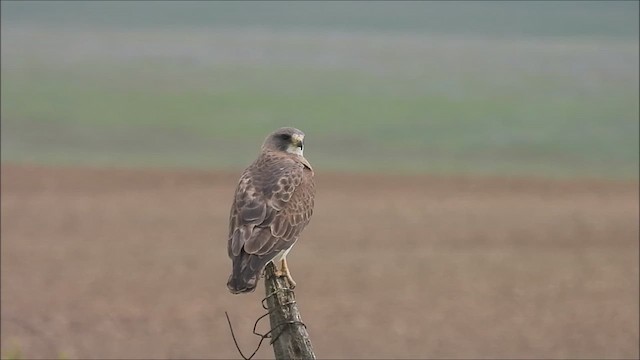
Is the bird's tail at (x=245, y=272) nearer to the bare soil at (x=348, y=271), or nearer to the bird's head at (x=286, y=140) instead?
the bird's head at (x=286, y=140)

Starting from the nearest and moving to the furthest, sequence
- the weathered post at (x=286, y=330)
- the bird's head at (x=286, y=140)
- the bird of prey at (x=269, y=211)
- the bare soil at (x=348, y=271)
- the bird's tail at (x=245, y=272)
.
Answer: the weathered post at (x=286, y=330), the bird's tail at (x=245, y=272), the bird of prey at (x=269, y=211), the bird's head at (x=286, y=140), the bare soil at (x=348, y=271)

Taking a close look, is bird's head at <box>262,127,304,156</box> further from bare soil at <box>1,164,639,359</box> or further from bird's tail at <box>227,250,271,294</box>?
bare soil at <box>1,164,639,359</box>

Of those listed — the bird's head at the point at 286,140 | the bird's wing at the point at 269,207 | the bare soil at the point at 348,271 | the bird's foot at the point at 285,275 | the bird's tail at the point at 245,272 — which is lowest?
the bird's tail at the point at 245,272

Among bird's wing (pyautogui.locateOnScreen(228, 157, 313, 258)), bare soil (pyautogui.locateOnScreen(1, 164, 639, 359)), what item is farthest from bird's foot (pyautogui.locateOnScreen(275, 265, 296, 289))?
bare soil (pyautogui.locateOnScreen(1, 164, 639, 359))

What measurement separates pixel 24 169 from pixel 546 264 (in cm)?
977

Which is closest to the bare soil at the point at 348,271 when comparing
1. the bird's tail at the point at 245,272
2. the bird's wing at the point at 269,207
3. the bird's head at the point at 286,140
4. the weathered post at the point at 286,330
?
the bird's head at the point at 286,140

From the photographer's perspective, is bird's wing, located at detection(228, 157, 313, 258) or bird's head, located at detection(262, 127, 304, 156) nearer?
bird's wing, located at detection(228, 157, 313, 258)

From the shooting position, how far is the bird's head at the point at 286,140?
586 cm

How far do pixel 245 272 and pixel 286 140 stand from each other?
1.39 meters

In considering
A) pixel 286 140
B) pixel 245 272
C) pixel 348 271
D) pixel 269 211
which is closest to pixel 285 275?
pixel 269 211

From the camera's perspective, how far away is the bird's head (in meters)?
5.86

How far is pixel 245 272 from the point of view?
4605 millimetres

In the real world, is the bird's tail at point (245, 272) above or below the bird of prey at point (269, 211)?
below

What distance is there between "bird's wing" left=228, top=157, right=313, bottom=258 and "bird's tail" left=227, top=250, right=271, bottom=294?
31mm
